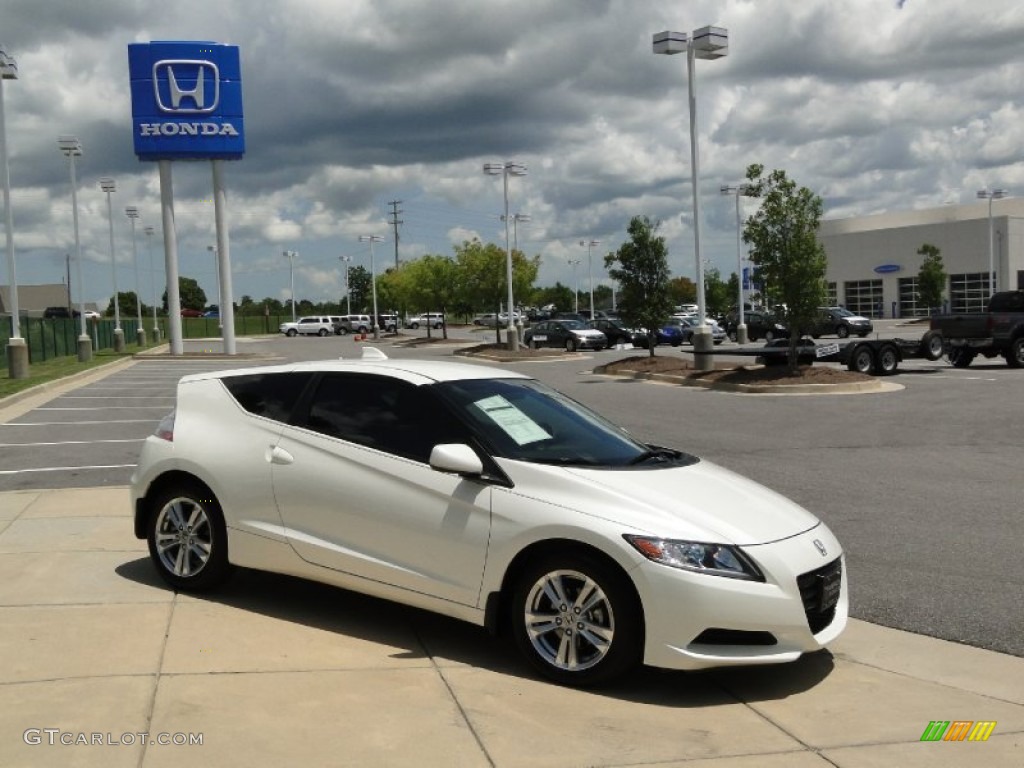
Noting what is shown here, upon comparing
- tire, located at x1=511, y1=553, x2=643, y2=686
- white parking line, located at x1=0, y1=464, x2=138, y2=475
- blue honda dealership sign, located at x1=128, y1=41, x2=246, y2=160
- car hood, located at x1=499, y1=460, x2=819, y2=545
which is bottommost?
white parking line, located at x1=0, y1=464, x2=138, y2=475

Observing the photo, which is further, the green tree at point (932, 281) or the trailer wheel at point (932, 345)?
the green tree at point (932, 281)

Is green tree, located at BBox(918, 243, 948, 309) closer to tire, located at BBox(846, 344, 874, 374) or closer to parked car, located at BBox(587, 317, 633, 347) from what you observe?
parked car, located at BBox(587, 317, 633, 347)

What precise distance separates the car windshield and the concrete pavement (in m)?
1.09

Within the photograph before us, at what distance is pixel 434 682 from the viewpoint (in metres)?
5.02

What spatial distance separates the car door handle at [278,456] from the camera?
236 inches

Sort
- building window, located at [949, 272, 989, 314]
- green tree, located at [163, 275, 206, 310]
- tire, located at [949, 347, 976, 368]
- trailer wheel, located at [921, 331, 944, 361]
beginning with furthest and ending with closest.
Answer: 1. green tree, located at [163, 275, 206, 310]
2. building window, located at [949, 272, 989, 314]
3. tire, located at [949, 347, 976, 368]
4. trailer wheel, located at [921, 331, 944, 361]

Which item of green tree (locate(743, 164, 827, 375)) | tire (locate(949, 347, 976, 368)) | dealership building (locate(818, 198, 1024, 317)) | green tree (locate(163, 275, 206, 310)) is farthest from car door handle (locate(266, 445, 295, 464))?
green tree (locate(163, 275, 206, 310))

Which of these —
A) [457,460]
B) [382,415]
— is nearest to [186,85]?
[382,415]

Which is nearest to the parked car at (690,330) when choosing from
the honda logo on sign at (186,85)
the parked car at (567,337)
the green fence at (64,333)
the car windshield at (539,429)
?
the parked car at (567,337)

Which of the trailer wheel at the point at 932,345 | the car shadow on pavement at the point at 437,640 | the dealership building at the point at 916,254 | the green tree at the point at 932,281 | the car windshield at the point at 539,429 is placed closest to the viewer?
the car shadow on pavement at the point at 437,640

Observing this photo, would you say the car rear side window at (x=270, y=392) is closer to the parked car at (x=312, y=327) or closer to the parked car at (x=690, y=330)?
the parked car at (x=690, y=330)

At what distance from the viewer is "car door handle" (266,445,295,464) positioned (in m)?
5.99

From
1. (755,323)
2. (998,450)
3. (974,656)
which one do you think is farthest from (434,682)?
(755,323)

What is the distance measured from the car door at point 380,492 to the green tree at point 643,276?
24345 mm
